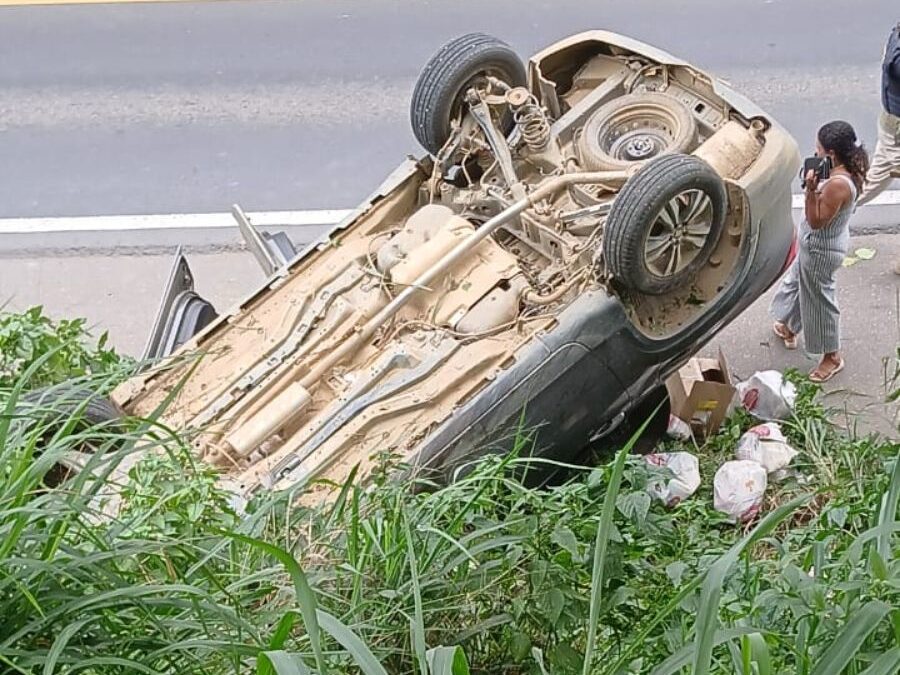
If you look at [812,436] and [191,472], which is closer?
[191,472]

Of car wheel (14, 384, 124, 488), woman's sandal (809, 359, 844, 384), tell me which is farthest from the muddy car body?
car wheel (14, 384, 124, 488)

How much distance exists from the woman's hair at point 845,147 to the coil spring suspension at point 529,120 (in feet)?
4.40

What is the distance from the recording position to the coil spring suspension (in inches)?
217

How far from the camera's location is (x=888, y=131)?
6.32 meters

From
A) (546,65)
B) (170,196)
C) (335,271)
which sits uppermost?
(170,196)

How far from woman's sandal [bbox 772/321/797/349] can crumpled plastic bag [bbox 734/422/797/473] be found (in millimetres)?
924

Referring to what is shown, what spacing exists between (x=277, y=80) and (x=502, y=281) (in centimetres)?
421

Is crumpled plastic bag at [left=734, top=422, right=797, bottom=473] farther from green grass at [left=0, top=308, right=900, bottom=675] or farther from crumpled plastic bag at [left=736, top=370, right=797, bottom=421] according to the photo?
green grass at [left=0, top=308, right=900, bottom=675]

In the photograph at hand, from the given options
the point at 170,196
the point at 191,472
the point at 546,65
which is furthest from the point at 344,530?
the point at 170,196

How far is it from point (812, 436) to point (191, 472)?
2.82 metres

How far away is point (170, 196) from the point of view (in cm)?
782

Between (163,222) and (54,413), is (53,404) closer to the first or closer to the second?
(54,413)

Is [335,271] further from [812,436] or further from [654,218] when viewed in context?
[812,436]

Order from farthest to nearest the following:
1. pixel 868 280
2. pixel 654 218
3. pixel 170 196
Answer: pixel 170 196, pixel 868 280, pixel 654 218
